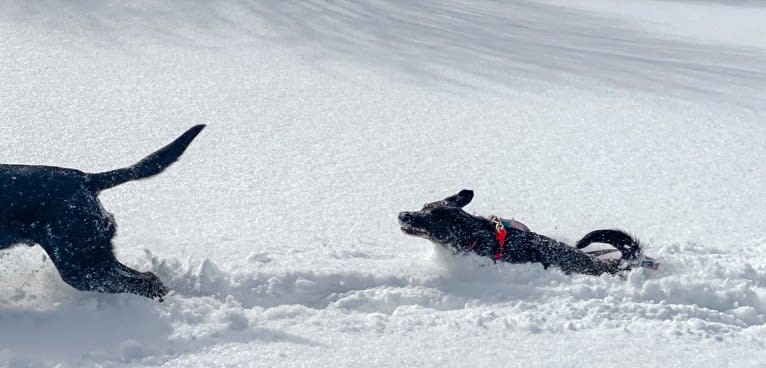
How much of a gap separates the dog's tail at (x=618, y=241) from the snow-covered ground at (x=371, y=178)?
166 mm

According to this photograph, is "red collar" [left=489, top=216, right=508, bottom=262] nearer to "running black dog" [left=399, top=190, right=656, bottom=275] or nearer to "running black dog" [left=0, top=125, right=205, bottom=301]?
"running black dog" [left=399, top=190, right=656, bottom=275]

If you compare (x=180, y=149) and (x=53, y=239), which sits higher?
(x=180, y=149)

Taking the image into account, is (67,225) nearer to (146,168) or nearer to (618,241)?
(146,168)

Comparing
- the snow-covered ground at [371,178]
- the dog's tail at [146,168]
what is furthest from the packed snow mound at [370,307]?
the dog's tail at [146,168]

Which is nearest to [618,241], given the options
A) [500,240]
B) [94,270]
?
[500,240]

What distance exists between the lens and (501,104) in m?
6.44

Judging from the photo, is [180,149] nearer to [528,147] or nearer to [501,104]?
[528,147]

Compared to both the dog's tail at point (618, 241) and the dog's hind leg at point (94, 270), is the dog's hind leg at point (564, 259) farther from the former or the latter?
the dog's hind leg at point (94, 270)

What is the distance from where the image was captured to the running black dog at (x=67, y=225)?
280 centimetres

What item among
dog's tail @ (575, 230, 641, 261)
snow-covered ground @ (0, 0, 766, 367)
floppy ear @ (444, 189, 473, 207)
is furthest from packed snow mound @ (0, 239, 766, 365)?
floppy ear @ (444, 189, 473, 207)

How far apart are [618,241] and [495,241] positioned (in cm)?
66

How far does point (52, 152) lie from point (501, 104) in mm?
3546

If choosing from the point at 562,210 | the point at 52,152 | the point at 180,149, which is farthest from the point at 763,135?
the point at 52,152

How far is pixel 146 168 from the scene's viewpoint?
310 cm
